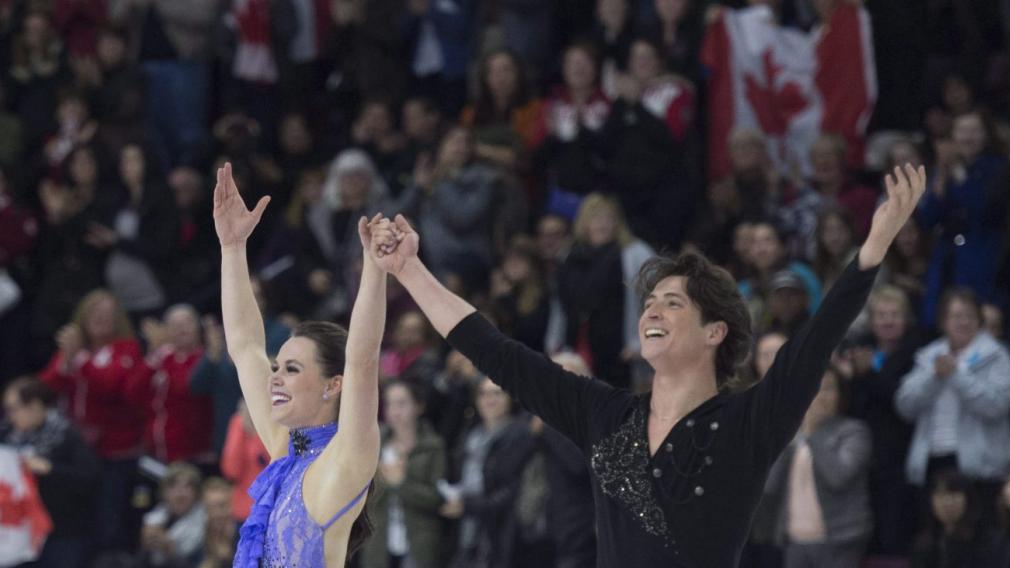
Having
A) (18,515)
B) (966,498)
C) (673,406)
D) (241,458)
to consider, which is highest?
(241,458)

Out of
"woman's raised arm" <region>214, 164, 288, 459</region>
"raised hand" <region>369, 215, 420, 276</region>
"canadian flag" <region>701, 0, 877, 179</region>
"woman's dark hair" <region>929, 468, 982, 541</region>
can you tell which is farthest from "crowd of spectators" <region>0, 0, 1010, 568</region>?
"raised hand" <region>369, 215, 420, 276</region>

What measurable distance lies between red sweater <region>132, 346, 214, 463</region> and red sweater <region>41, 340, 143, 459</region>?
106mm

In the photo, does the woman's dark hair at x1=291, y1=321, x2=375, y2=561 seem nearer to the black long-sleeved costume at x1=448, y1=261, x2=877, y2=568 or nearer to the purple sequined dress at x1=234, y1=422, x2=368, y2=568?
the purple sequined dress at x1=234, y1=422, x2=368, y2=568

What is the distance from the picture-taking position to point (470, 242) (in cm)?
1214

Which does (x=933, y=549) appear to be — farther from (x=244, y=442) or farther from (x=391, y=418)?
(x=244, y=442)

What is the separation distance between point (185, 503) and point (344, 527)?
6312 millimetres

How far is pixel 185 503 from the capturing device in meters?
11.3

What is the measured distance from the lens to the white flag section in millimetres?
11086

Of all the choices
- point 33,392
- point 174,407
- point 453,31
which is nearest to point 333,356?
point 33,392

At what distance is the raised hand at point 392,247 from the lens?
5.00 meters

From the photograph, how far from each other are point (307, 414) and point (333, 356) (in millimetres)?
186

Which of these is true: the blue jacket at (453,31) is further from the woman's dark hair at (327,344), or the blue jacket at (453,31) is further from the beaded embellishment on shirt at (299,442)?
the beaded embellishment on shirt at (299,442)

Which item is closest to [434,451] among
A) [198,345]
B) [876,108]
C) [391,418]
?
[391,418]

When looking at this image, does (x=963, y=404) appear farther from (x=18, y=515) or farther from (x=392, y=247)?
(x=18, y=515)
